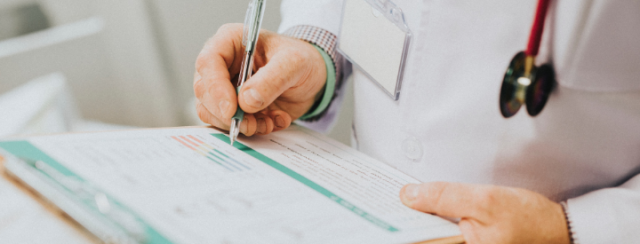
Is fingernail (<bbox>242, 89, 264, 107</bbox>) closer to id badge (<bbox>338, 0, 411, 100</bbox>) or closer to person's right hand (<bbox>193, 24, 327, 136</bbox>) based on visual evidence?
person's right hand (<bbox>193, 24, 327, 136</bbox>)

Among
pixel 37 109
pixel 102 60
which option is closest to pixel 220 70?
pixel 37 109

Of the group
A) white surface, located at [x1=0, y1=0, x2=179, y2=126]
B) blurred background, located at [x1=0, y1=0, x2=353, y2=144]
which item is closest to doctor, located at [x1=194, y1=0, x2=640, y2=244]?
blurred background, located at [x1=0, y1=0, x2=353, y2=144]

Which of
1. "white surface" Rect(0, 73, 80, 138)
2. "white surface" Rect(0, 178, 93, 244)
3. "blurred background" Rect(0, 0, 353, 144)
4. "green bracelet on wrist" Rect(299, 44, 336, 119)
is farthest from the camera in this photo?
"blurred background" Rect(0, 0, 353, 144)

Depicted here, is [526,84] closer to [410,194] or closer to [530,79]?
[530,79]

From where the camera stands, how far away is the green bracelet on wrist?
57 centimetres

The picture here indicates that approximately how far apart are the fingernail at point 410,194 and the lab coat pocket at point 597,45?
157 millimetres

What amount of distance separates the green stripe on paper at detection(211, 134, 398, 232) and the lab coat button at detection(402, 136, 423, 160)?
0.17m

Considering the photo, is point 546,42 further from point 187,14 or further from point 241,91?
point 187,14

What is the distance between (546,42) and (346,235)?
0.80 ft

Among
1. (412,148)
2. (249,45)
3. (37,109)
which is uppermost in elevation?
(249,45)

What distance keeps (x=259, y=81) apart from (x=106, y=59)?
4.12 ft

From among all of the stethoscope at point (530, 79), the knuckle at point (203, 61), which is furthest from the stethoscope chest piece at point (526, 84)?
the knuckle at point (203, 61)

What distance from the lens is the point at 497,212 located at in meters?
0.32

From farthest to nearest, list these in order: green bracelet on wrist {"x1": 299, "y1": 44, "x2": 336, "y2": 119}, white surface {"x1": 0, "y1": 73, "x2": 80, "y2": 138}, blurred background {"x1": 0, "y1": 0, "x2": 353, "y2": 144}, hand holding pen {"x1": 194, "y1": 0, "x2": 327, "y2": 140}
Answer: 1. blurred background {"x1": 0, "y1": 0, "x2": 353, "y2": 144}
2. white surface {"x1": 0, "y1": 73, "x2": 80, "y2": 138}
3. green bracelet on wrist {"x1": 299, "y1": 44, "x2": 336, "y2": 119}
4. hand holding pen {"x1": 194, "y1": 0, "x2": 327, "y2": 140}
